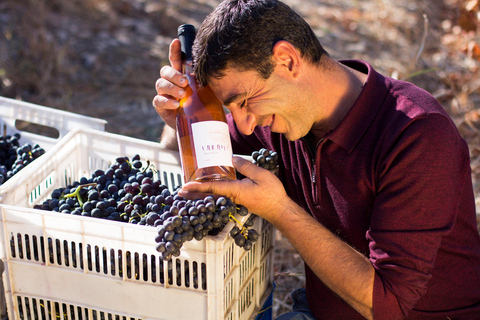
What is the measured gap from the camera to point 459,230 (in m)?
1.62

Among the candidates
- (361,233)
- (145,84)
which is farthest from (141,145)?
(145,84)

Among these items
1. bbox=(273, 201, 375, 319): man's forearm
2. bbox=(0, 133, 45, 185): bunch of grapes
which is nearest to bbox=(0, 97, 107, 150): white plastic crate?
bbox=(0, 133, 45, 185): bunch of grapes

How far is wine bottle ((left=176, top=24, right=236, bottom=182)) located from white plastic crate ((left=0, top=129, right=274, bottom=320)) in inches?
8.4

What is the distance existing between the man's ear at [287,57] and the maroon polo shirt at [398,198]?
22 centimetres

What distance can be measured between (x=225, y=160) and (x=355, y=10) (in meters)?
5.27

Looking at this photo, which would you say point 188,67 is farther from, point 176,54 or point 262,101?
point 262,101

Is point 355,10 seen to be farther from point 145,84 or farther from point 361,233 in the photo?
point 361,233

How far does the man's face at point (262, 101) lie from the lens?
4.99ft

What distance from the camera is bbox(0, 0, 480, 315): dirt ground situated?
391 centimetres

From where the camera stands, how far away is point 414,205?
4.58ft

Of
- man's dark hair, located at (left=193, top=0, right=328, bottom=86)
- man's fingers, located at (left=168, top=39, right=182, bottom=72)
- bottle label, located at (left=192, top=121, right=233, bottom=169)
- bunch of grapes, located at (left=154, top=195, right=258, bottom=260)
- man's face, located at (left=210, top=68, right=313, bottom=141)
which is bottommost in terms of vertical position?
bunch of grapes, located at (left=154, top=195, right=258, bottom=260)

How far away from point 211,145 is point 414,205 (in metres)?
0.59

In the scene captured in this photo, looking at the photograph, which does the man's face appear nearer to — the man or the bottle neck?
the man

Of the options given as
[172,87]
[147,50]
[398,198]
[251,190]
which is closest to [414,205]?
[398,198]
